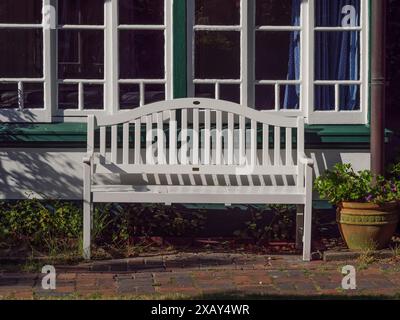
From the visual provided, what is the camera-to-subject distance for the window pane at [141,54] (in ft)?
30.7

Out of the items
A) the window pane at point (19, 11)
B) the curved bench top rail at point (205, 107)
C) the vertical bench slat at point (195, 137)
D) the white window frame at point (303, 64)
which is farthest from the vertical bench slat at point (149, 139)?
the window pane at point (19, 11)

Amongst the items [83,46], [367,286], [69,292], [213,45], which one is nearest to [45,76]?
[83,46]

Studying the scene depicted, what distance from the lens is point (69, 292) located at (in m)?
7.41

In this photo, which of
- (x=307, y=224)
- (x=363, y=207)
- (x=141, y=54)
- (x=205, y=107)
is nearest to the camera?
(x=307, y=224)

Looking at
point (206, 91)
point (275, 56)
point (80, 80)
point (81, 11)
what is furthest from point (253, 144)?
point (81, 11)

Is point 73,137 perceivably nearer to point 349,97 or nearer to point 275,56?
point 275,56

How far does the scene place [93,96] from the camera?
A: 9.40 m

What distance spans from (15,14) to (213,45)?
182 centimetres

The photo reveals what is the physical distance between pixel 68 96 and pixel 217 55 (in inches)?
55.4

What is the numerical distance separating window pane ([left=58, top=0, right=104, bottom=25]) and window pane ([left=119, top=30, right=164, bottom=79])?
28cm

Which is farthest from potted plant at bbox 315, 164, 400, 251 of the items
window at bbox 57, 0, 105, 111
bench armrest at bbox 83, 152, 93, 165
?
window at bbox 57, 0, 105, 111

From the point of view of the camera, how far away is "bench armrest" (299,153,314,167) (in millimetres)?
8391

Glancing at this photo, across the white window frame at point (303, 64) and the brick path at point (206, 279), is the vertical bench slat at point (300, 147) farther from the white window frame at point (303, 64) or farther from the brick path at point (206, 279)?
the brick path at point (206, 279)

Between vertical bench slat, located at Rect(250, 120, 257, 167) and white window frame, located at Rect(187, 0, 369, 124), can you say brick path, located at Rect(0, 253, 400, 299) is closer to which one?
vertical bench slat, located at Rect(250, 120, 257, 167)
